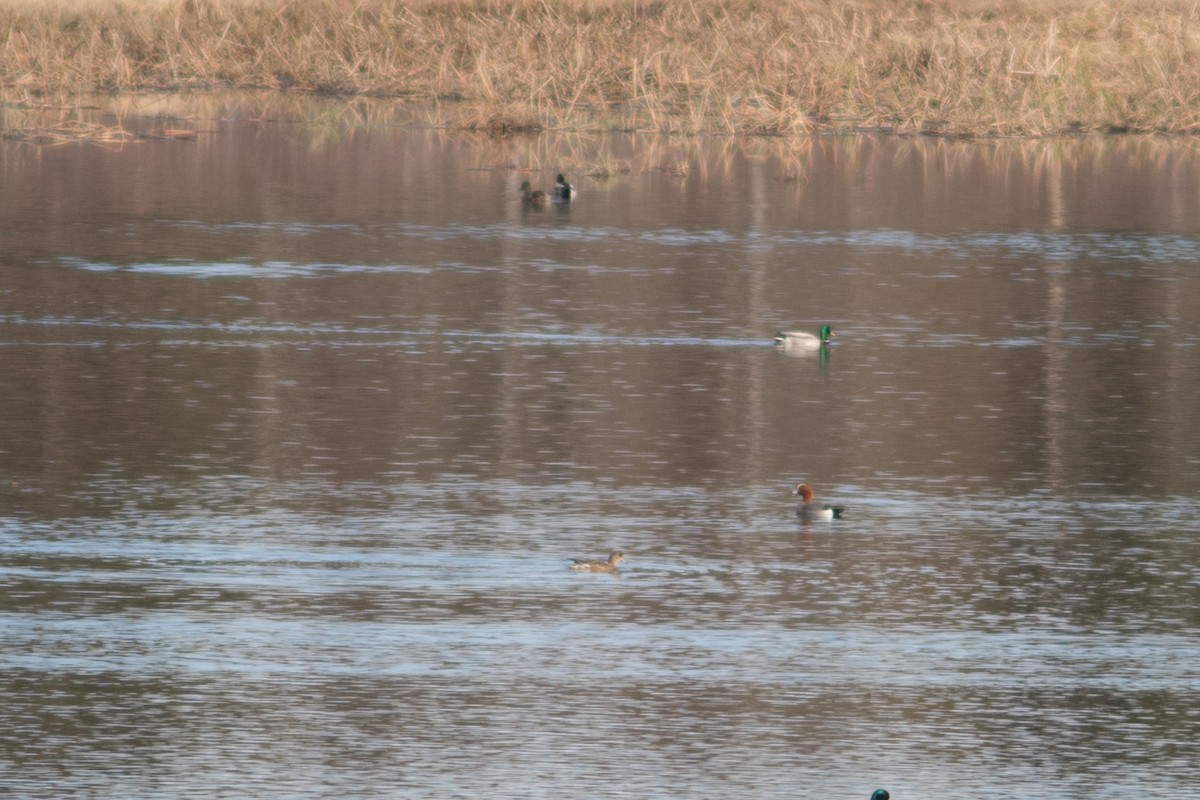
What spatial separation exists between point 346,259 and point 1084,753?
16.8 meters

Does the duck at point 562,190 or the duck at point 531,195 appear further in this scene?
the duck at point 562,190

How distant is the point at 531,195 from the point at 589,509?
17691 millimetres

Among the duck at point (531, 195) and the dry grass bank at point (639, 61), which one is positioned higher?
the dry grass bank at point (639, 61)

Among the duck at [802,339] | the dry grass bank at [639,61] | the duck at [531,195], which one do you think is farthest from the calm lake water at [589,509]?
the dry grass bank at [639,61]

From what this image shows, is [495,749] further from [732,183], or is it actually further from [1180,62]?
[1180,62]

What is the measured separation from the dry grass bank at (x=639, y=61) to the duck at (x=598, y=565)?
27818 millimetres

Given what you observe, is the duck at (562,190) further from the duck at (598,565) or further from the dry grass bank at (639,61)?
the duck at (598,565)

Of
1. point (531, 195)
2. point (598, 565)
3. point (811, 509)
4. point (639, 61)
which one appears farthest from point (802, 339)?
point (639, 61)

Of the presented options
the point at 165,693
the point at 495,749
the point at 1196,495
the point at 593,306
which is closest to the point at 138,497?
the point at 165,693

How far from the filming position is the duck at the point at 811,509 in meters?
13.7

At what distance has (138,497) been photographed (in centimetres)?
1395

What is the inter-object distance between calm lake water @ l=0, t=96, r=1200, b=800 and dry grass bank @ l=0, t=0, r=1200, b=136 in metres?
12.6

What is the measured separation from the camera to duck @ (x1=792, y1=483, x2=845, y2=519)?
13.7 m

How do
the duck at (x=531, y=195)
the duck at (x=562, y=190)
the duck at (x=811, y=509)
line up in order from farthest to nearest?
the duck at (x=562, y=190), the duck at (x=531, y=195), the duck at (x=811, y=509)
